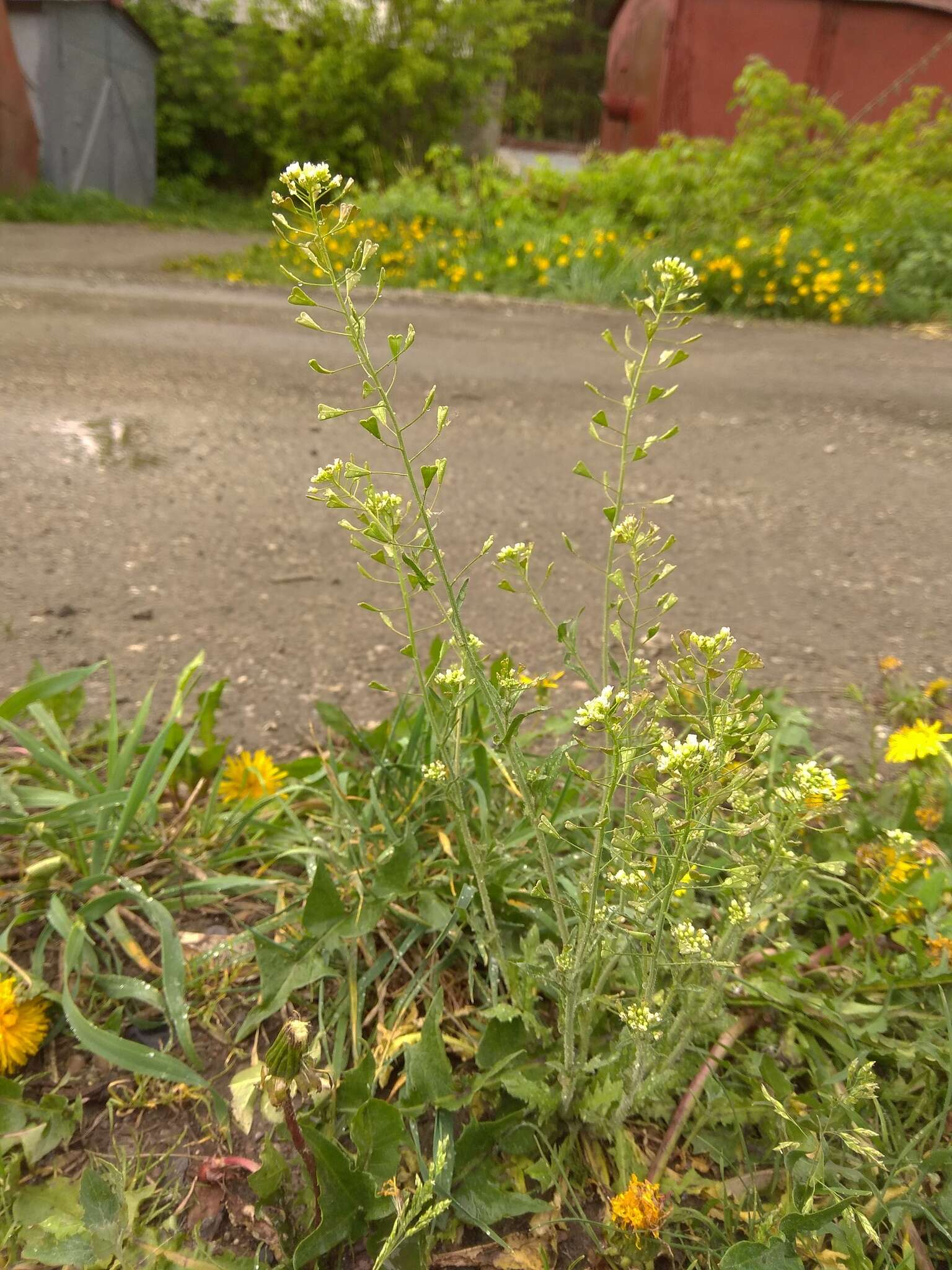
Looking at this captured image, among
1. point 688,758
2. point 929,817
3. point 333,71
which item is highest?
point 333,71

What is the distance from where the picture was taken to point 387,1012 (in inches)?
47.5

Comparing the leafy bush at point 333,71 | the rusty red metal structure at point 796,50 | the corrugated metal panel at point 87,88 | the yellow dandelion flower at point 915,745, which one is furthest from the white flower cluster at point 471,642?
the corrugated metal panel at point 87,88

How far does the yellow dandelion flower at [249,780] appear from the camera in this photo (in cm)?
152

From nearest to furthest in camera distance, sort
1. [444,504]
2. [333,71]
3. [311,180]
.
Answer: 1. [311,180]
2. [444,504]
3. [333,71]

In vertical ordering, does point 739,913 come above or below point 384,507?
below

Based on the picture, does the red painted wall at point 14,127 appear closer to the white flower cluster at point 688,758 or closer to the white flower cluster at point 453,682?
the white flower cluster at point 453,682

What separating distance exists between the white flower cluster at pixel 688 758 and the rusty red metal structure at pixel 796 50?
12.5 metres

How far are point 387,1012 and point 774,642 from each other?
4.35 ft

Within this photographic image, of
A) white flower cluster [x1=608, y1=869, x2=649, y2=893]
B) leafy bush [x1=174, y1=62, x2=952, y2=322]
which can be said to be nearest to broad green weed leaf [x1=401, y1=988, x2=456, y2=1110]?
white flower cluster [x1=608, y1=869, x2=649, y2=893]

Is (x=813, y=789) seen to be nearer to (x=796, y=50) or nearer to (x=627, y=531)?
(x=627, y=531)

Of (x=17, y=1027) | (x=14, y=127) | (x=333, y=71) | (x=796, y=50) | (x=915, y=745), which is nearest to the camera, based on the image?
(x=17, y=1027)

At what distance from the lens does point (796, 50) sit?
1101cm

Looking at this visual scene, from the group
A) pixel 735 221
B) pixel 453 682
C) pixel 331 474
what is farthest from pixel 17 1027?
pixel 735 221

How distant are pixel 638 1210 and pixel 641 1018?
213mm
